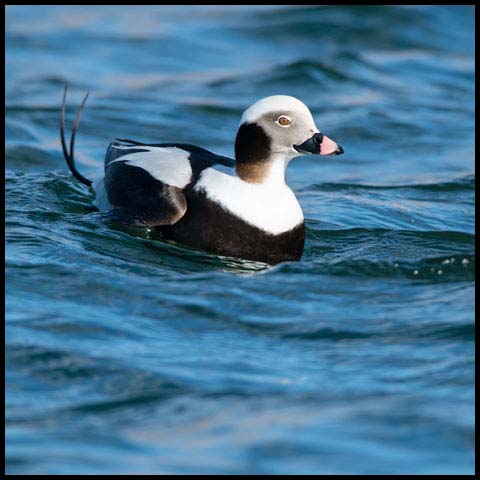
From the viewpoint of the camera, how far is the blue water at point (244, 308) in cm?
512

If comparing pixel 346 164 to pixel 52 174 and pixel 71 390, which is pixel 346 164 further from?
pixel 71 390

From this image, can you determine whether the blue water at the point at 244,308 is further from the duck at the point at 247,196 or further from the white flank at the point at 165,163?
the white flank at the point at 165,163

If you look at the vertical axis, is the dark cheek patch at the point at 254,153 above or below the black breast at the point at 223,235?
above

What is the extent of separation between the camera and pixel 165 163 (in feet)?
24.5

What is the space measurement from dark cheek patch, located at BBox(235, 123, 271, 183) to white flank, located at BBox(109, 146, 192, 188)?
303 millimetres

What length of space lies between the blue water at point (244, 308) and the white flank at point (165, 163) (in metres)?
0.34

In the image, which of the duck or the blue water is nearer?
the blue water

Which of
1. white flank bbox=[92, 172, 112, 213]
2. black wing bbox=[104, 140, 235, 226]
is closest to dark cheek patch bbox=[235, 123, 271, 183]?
black wing bbox=[104, 140, 235, 226]

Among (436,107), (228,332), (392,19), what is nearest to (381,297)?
(228,332)

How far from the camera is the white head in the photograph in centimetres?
721

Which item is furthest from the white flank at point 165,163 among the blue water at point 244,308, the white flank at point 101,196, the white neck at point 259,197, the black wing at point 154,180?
the blue water at point 244,308

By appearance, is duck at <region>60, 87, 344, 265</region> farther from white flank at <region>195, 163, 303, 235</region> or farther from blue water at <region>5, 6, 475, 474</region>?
blue water at <region>5, 6, 475, 474</region>

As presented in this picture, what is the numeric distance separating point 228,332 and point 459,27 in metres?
9.14

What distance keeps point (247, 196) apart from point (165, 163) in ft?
1.78
